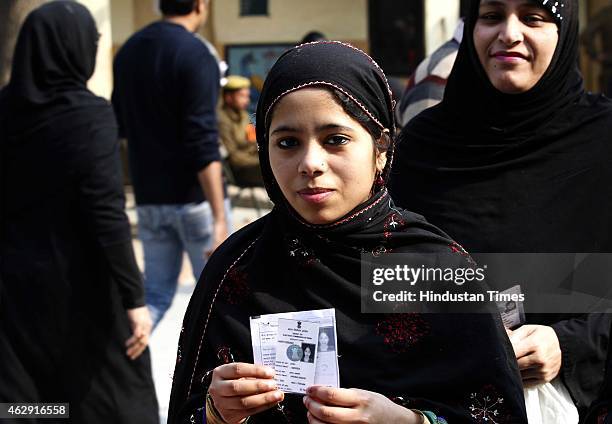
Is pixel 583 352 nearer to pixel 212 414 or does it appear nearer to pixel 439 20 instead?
pixel 212 414

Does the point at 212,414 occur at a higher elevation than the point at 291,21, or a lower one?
higher

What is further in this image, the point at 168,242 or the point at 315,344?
the point at 168,242

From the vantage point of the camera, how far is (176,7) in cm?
544

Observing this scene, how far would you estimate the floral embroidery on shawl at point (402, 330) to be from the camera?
2.21 meters

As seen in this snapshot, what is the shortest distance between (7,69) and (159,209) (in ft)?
7.48

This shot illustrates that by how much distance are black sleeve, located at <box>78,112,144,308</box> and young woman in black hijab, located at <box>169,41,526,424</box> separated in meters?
1.77

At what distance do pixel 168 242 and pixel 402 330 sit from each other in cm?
332

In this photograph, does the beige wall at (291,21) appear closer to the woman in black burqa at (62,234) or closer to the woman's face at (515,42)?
the woman in black burqa at (62,234)

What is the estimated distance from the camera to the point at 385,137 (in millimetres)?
2324

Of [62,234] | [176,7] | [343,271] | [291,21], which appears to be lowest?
[291,21]

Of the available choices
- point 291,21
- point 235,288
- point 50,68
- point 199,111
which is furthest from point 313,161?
point 291,21

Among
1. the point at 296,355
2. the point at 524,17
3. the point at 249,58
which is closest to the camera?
the point at 296,355

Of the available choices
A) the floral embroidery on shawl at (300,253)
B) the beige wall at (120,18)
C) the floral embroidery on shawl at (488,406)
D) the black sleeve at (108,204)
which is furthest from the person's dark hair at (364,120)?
the beige wall at (120,18)

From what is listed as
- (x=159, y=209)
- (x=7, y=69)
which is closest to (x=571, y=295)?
(x=159, y=209)
